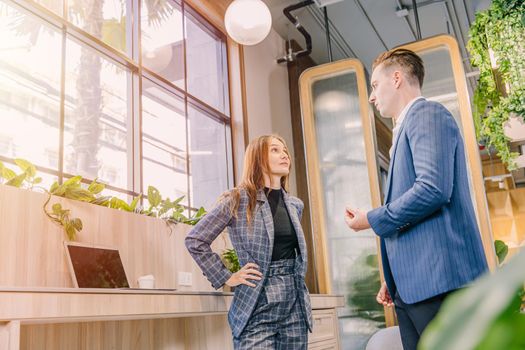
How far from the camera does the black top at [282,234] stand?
1.86 metres

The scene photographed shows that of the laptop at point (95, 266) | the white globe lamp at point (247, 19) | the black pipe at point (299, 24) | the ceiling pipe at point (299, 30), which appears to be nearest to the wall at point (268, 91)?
the ceiling pipe at point (299, 30)

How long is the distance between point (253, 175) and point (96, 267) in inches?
27.6

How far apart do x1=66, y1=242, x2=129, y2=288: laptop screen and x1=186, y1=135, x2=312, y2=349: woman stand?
1.29 ft

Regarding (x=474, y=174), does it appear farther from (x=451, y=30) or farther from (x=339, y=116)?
(x=451, y=30)

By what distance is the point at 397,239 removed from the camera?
4.65ft

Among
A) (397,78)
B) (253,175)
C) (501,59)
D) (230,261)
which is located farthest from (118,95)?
(501,59)

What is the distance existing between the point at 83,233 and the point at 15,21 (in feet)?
3.36

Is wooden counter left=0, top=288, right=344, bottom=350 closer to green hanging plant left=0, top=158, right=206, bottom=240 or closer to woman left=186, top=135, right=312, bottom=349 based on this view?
woman left=186, top=135, right=312, bottom=349

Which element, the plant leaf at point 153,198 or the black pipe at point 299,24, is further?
the black pipe at point 299,24

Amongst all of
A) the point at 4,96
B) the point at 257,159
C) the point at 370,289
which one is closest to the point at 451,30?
the point at 370,289

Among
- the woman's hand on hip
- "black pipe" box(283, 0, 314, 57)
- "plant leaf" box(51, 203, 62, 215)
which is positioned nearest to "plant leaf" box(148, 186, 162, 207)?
"plant leaf" box(51, 203, 62, 215)

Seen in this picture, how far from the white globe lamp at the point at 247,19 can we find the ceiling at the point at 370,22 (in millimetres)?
1541

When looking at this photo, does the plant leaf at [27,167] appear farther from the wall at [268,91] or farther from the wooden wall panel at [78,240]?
the wall at [268,91]

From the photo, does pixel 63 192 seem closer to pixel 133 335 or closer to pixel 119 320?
pixel 119 320
